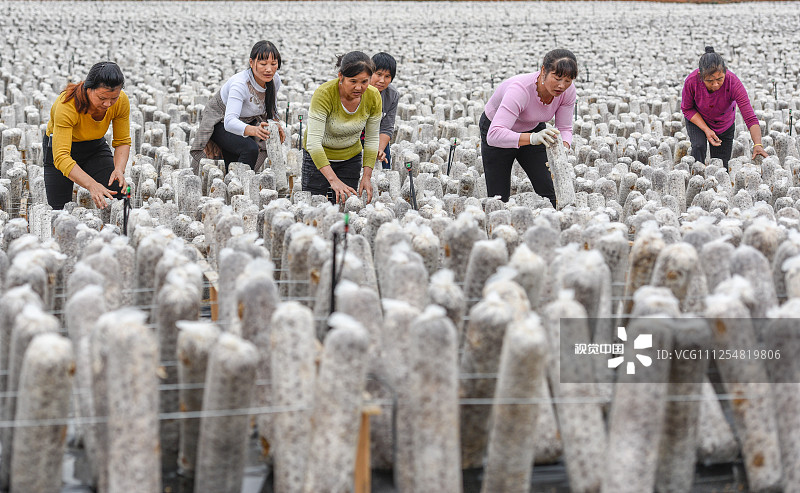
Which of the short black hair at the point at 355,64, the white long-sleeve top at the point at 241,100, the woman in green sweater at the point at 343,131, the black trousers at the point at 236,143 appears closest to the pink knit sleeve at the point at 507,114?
the woman in green sweater at the point at 343,131

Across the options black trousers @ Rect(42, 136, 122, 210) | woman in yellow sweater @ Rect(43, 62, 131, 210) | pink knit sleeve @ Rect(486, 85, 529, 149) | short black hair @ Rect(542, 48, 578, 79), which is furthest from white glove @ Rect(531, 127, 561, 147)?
black trousers @ Rect(42, 136, 122, 210)

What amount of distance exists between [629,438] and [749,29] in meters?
15.0

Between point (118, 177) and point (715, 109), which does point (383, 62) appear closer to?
point (118, 177)

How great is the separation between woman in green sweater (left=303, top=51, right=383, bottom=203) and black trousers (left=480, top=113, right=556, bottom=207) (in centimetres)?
66

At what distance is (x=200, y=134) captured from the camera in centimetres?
583

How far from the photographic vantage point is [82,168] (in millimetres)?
5168

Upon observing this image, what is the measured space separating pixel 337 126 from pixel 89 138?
4.14 feet

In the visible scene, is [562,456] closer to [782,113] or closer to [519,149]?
[519,149]

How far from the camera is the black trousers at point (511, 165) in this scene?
5.39 metres

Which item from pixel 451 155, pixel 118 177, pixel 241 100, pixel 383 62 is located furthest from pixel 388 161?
pixel 118 177

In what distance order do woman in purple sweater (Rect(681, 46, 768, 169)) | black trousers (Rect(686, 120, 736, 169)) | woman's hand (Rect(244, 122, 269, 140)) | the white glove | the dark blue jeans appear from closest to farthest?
the white glove, woman's hand (Rect(244, 122, 269, 140)), woman in purple sweater (Rect(681, 46, 768, 169)), the dark blue jeans, black trousers (Rect(686, 120, 736, 169))

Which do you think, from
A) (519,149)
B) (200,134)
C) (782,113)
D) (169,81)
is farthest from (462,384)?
(169,81)

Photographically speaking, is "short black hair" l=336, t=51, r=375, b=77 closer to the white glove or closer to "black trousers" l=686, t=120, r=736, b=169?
the white glove

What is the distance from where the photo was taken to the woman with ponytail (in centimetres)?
551
